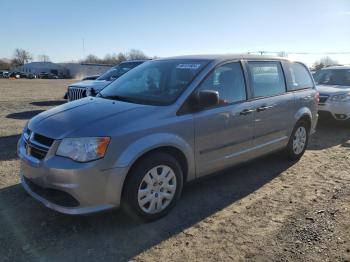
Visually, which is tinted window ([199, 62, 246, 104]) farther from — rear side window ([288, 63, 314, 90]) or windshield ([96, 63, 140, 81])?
windshield ([96, 63, 140, 81])

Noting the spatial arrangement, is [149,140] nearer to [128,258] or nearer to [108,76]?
[128,258]

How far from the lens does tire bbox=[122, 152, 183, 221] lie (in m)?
→ 3.80

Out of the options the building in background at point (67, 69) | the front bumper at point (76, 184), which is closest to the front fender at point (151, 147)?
the front bumper at point (76, 184)

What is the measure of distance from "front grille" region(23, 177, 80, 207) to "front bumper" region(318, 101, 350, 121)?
26.2 ft

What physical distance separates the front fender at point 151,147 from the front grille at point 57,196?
0.55 metres

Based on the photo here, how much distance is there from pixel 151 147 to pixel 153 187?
1.48 ft

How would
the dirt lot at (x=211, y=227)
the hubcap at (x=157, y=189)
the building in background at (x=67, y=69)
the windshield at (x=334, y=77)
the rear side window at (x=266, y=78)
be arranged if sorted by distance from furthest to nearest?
the building in background at (x=67, y=69) → the windshield at (x=334, y=77) → the rear side window at (x=266, y=78) → the hubcap at (x=157, y=189) → the dirt lot at (x=211, y=227)

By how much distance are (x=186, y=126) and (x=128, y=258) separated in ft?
5.19

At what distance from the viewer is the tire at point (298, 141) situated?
6.31 metres

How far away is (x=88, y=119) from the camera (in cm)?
388

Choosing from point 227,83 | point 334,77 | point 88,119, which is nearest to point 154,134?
point 88,119

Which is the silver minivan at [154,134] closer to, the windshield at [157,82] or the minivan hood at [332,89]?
the windshield at [157,82]

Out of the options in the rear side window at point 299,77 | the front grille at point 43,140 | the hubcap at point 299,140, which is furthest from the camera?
the hubcap at point 299,140

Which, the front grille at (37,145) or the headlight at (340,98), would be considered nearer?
the front grille at (37,145)
